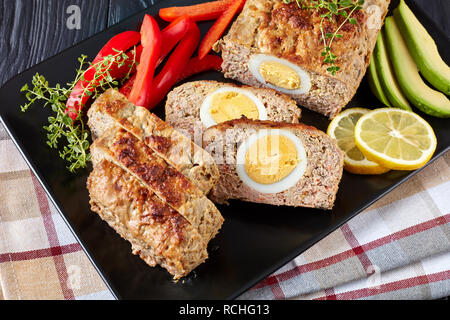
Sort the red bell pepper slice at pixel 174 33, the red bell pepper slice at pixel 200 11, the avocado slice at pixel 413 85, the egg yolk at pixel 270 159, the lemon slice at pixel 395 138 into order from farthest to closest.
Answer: the red bell pepper slice at pixel 200 11 → the red bell pepper slice at pixel 174 33 → the avocado slice at pixel 413 85 → the lemon slice at pixel 395 138 → the egg yolk at pixel 270 159

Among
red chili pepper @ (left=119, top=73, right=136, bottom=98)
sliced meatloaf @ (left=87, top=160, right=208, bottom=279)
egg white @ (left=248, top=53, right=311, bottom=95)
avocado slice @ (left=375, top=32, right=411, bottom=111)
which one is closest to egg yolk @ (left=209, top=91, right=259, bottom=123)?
egg white @ (left=248, top=53, right=311, bottom=95)

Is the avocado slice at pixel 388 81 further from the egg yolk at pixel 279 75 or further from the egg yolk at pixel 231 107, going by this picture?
the egg yolk at pixel 231 107

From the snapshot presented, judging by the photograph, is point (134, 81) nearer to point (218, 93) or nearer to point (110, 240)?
point (218, 93)

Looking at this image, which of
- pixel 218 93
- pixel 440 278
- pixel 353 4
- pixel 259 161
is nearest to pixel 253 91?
pixel 218 93

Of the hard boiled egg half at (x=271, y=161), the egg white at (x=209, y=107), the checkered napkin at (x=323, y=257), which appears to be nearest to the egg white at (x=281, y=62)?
the egg white at (x=209, y=107)

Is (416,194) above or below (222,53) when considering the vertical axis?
below

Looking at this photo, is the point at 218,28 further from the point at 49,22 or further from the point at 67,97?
the point at 49,22

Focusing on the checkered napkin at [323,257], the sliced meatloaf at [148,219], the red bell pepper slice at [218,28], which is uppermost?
the red bell pepper slice at [218,28]

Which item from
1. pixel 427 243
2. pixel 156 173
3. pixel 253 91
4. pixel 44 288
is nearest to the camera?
pixel 156 173
